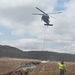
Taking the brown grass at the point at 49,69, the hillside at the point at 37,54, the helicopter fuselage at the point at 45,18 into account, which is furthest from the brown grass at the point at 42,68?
the hillside at the point at 37,54

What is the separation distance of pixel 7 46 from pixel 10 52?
10.6 meters

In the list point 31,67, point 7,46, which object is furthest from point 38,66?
point 7,46

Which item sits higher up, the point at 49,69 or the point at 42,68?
the point at 42,68

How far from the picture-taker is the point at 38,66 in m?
56.5

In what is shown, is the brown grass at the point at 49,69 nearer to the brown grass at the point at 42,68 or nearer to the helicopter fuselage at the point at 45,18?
the brown grass at the point at 42,68

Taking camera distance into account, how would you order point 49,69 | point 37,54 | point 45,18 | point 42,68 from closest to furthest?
point 49,69, point 42,68, point 45,18, point 37,54

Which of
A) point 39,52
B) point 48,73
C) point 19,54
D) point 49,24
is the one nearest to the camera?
point 48,73

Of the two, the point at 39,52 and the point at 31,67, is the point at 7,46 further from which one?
the point at 31,67

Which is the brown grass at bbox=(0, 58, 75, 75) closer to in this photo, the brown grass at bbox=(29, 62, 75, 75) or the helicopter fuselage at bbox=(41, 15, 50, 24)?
the brown grass at bbox=(29, 62, 75, 75)

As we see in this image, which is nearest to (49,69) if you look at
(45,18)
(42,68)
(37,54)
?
(42,68)

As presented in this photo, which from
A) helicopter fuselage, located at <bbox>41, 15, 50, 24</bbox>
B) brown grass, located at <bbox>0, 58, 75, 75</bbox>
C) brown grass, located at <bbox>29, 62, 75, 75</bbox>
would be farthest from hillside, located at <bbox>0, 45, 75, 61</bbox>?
brown grass, located at <bbox>29, 62, 75, 75</bbox>

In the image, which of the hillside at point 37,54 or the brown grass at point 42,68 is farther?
the hillside at point 37,54

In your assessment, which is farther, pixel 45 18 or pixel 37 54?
pixel 37 54

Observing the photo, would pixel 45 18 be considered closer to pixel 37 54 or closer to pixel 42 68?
pixel 42 68
